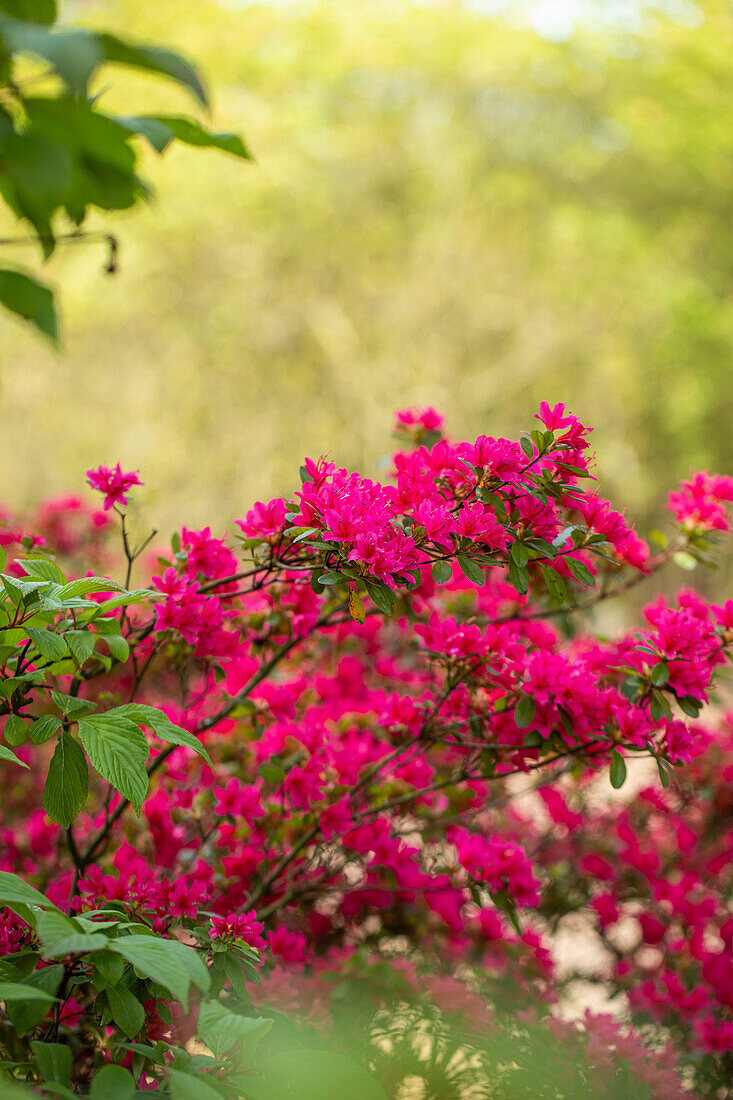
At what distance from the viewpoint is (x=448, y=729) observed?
1.07 m

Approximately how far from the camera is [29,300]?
2.59ft

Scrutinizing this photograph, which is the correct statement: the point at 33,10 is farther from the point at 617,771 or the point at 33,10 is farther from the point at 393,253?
the point at 393,253

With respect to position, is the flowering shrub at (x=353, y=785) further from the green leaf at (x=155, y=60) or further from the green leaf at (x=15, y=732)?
the green leaf at (x=155, y=60)

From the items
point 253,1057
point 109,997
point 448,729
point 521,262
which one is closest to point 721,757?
point 448,729

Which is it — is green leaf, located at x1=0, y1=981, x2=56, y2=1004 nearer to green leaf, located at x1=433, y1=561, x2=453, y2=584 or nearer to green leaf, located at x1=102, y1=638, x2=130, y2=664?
green leaf, located at x1=102, y1=638, x2=130, y2=664

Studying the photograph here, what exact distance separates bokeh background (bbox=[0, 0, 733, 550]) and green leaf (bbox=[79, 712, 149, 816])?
713 cm

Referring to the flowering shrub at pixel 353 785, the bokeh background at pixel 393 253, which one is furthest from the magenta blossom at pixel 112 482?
the bokeh background at pixel 393 253

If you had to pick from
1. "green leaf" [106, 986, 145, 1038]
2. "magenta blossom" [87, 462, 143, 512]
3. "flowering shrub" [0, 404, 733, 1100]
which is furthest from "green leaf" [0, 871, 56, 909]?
"magenta blossom" [87, 462, 143, 512]

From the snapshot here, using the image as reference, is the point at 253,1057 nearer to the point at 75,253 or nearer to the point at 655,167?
the point at 75,253

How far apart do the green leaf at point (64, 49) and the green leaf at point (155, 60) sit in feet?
0.09

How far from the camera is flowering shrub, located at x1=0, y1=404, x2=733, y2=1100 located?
0.71 m

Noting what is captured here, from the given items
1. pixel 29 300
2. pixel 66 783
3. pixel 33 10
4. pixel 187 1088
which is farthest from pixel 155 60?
pixel 187 1088

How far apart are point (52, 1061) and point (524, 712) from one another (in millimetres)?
576

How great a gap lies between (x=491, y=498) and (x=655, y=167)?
816 centimetres
